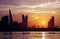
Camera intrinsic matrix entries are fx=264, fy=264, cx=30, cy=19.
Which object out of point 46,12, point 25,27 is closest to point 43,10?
point 46,12

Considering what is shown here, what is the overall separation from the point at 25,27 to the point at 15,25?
765mm

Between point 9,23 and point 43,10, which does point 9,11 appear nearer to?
point 9,23

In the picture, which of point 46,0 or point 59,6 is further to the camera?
point 59,6

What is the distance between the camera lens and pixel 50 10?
19734 millimetres

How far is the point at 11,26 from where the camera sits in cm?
1917

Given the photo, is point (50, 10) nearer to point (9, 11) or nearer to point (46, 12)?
point (46, 12)

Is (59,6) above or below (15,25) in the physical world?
above

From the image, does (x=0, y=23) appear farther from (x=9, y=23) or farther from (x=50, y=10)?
(x=50, y=10)

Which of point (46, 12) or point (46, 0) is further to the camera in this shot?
point (46, 12)

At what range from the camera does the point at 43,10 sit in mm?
19547

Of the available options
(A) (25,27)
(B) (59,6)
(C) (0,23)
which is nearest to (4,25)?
(C) (0,23)

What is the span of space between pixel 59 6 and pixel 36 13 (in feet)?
6.20

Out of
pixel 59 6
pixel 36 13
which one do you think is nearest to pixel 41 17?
pixel 36 13

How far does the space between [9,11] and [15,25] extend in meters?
1.20
